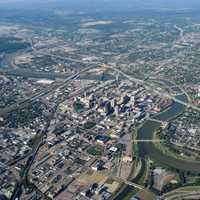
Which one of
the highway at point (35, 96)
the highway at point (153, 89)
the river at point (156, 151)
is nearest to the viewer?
the river at point (156, 151)

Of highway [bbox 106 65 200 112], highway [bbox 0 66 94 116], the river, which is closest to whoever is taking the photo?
the river

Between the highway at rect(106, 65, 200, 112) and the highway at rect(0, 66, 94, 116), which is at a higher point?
the highway at rect(106, 65, 200, 112)

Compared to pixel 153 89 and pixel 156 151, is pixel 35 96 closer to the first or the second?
pixel 153 89

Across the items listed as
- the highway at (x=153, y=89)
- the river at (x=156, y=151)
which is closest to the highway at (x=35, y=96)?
the highway at (x=153, y=89)

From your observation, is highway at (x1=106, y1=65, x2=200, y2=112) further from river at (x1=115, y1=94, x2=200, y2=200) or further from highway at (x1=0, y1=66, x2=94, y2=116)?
highway at (x1=0, y1=66, x2=94, y2=116)

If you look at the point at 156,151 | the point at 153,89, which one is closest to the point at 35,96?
the point at 153,89

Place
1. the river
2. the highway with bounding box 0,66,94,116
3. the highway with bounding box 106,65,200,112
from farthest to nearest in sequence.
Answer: the highway with bounding box 0,66,94,116 → the highway with bounding box 106,65,200,112 → the river

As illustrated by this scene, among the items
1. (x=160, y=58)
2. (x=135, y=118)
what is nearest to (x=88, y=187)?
(x=135, y=118)

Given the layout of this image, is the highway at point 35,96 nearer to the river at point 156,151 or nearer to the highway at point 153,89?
the highway at point 153,89

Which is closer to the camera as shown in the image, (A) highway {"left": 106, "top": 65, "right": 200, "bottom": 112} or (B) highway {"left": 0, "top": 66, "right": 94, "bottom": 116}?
(A) highway {"left": 106, "top": 65, "right": 200, "bottom": 112}

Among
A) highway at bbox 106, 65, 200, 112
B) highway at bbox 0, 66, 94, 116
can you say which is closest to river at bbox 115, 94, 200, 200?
highway at bbox 106, 65, 200, 112

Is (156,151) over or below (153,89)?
below

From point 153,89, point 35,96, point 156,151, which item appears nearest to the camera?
point 156,151

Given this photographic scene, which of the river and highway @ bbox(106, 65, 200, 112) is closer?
the river
